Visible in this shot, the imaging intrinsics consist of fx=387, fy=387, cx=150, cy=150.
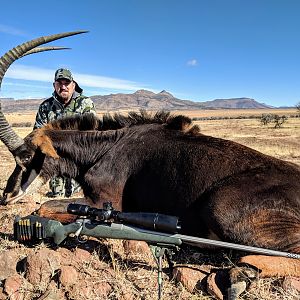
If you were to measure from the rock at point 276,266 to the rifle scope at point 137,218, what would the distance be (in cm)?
97

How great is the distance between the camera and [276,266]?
14.0 ft

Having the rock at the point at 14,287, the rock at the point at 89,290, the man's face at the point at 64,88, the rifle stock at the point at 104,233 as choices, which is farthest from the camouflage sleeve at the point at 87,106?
the rock at the point at 89,290

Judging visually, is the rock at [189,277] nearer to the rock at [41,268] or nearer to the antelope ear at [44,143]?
the rock at [41,268]

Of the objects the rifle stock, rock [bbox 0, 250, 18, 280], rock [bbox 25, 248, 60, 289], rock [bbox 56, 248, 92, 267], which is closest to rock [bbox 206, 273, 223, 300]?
the rifle stock

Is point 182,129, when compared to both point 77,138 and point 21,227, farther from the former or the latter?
point 21,227

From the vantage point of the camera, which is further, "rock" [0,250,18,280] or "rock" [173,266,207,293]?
"rock" [0,250,18,280]

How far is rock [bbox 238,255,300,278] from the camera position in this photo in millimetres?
4254

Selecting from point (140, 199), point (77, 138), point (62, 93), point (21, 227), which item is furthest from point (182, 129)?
point (62, 93)

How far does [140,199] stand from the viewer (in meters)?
5.69

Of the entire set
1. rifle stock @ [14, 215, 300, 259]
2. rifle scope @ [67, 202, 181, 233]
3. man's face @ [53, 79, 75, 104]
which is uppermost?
man's face @ [53, 79, 75, 104]

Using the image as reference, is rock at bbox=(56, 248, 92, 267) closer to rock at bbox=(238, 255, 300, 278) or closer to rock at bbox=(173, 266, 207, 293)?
rock at bbox=(173, 266, 207, 293)

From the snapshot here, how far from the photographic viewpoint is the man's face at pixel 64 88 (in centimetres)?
905

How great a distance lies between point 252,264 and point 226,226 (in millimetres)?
529

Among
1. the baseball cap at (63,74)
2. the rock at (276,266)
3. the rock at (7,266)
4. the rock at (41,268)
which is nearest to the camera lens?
the rock at (276,266)
